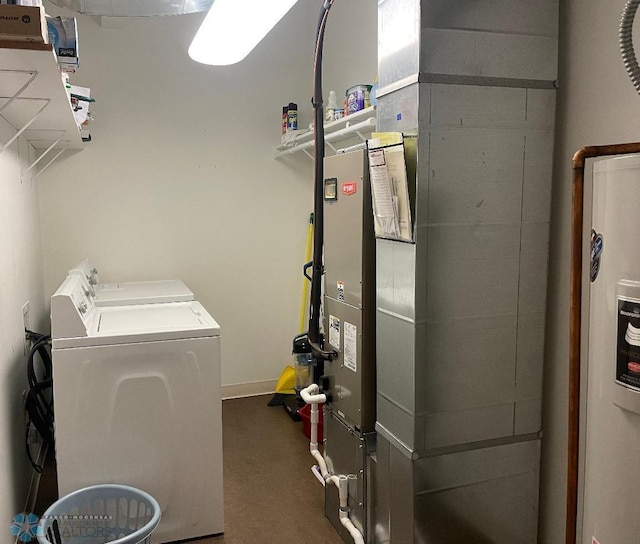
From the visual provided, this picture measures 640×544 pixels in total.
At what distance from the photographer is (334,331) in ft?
8.28

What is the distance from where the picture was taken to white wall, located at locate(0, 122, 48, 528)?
2152 millimetres

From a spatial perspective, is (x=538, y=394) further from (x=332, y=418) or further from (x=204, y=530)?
(x=204, y=530)

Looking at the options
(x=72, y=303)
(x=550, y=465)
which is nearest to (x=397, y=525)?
(x=550, y=465)

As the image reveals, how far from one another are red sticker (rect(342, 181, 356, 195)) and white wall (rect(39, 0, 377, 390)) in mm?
1327

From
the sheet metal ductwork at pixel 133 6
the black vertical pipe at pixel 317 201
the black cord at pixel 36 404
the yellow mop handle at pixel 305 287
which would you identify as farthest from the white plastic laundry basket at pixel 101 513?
the yellow mop handle at pixel 305 287

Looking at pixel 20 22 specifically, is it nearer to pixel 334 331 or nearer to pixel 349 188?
pixel 349 188

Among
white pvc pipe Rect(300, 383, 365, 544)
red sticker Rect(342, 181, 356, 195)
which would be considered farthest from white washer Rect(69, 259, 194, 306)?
red sticker Rect(342, 181, 356, 195)

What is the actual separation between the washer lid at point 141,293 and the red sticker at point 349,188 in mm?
1283

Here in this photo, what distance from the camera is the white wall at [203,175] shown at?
12.4 feet

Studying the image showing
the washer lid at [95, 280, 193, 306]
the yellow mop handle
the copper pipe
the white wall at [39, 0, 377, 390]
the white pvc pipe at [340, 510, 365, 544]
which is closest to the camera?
the copper pipe

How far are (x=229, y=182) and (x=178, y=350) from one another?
2.00m

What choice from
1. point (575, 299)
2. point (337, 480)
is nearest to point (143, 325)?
point (337, 480)

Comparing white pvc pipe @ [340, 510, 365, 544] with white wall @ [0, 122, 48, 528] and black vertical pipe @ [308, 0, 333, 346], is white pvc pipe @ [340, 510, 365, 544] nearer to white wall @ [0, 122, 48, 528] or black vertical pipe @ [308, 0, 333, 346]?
black vertical pipe @ [308, 0, 333, 346]

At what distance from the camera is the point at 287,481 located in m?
3.03
